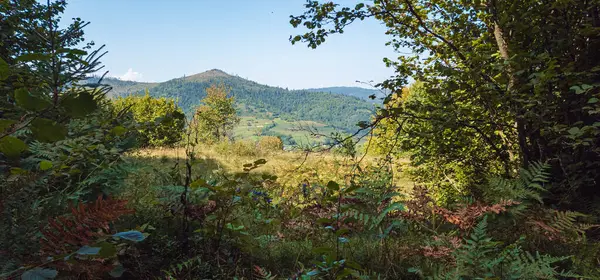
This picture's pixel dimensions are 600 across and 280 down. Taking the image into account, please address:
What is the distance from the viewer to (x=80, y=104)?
28.2 inches

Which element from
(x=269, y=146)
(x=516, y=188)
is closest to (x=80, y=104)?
(x=516, y=188)

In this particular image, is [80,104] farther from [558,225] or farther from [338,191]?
[558,225]

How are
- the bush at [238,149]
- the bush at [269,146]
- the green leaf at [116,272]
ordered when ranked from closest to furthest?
the green leaf at [116,272] → the bush at [238,149] → the bush at [269,146]

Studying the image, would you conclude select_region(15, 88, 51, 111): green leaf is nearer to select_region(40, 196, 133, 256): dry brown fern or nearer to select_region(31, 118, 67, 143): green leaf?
select_region(31, 118, 67, 143): green leaf

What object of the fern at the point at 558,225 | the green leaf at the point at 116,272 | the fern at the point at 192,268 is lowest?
the fern at the point at 192,268

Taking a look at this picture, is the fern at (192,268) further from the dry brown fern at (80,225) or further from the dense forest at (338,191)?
the dry brown fern at (80,225)

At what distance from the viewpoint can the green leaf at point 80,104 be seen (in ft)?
2.31

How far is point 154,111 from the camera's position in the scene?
37094 mm

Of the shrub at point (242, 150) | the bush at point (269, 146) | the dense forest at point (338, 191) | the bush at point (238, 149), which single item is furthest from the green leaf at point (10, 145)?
the bush at point (269, 146)

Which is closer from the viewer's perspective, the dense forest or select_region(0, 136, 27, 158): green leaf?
select_region(0, 136, 27, 158): green leaf

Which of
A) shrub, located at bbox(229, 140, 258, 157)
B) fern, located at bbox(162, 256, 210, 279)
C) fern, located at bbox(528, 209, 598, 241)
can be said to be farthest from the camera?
shrub, located at bbox(229, 140, 258, 157)

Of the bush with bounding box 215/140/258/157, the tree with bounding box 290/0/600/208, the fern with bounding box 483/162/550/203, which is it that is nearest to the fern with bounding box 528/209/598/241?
the fern with bounding box 483/162/550/203

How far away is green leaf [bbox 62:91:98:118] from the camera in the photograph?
0.70m

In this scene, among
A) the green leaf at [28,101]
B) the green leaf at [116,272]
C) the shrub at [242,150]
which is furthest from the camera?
the shrub at [242,150]
